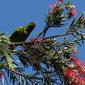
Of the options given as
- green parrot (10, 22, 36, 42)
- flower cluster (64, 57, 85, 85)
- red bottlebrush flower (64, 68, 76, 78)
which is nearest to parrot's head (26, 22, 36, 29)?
green parrot (10, 22, 36, 42)

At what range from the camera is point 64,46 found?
1252 centimetres

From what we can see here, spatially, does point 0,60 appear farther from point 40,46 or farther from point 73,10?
point 73,10

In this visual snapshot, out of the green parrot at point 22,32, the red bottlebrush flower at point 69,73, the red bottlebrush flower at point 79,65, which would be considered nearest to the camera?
the red bottlebrush flower at point 69,73

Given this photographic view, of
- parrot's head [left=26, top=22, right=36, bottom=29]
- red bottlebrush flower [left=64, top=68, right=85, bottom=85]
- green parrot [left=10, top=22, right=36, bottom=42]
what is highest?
parrot's head [left=26, top=22, right=36, bottom=29]

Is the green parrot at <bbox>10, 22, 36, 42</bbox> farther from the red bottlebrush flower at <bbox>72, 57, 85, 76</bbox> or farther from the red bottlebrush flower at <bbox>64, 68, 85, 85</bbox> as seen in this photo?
the red bottlebrush flower at <bbox>64, 68, 85, 85</bbox>

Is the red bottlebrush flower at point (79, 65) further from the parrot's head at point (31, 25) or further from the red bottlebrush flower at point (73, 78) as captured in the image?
the parrot's head at point (31, 25)

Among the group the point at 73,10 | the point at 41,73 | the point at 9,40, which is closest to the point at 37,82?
the point at 41,73

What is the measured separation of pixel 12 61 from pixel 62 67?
140 cm

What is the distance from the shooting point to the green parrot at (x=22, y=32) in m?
13.2

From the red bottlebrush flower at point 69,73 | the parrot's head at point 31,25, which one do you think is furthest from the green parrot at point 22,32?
the red bottlebrush flower at point 69,73

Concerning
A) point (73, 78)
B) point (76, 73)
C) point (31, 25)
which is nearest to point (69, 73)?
point (73, 78)

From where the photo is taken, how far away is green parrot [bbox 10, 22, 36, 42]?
43.1 feet

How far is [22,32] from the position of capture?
13.5 meters

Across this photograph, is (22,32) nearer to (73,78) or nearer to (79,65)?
(79,65)
